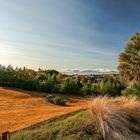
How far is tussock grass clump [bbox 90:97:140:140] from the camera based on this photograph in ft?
30.9

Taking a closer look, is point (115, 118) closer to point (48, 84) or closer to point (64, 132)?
point (64, 132)

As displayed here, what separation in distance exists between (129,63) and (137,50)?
42.9 inches

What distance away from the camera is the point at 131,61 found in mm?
22406

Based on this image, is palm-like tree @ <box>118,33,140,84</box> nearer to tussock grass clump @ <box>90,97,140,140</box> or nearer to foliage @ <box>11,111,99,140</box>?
tussock grass clump @ <box>90,97,140,140</box>

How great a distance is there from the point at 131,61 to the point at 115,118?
13.3 m

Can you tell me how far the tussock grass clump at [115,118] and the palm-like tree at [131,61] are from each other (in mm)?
11203

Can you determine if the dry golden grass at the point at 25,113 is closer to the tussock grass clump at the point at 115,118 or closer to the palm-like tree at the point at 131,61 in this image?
the tussock grass clump at the point at 115,118

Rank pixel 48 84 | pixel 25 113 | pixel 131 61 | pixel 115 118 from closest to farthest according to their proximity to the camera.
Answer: pixel 115 118, pixel 25 113, pixel 131 61, pixel 48 84

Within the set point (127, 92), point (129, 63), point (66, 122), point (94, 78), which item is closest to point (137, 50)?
point (129, 63)

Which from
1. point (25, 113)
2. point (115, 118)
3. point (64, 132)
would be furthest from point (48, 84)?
point (115, 118)

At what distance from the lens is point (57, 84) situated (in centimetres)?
4875

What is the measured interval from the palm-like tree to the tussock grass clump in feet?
36.8

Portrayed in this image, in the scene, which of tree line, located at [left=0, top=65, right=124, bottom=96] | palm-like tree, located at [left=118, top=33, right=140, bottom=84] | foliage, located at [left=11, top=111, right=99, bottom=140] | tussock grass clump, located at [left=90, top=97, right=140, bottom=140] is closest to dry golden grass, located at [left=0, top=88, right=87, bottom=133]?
foliage, located at [left=11, top=111, right=99, bottom=140]

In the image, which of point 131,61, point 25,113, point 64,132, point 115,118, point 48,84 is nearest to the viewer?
point 115,118
